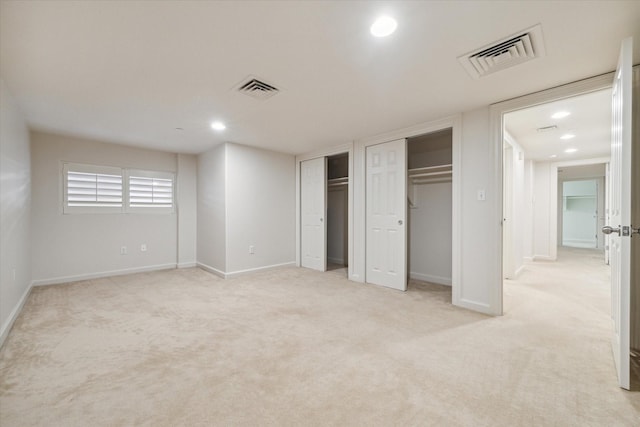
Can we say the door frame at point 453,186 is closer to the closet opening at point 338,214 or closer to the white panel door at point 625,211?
the closet opening at point 338,214

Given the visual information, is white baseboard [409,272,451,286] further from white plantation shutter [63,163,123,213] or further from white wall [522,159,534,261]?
white plantation shutter [63,163,123,213]

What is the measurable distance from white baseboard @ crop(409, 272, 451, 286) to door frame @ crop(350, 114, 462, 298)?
0.94 meters

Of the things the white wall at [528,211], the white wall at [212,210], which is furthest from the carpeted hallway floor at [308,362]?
the white wall at [528,211]

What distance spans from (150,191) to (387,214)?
13.6ft

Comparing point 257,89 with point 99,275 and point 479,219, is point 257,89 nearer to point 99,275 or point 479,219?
point 479,219

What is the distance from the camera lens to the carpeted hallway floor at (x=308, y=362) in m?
1.45

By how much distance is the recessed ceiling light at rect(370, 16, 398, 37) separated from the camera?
1619mm

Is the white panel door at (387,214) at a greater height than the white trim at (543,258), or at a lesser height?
greater

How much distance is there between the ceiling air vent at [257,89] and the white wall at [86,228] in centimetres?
332

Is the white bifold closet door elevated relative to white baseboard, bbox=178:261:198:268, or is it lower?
elevated

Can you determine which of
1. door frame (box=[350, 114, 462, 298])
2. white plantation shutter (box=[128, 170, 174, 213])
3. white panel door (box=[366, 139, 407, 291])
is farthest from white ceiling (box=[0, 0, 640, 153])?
white plantation shutter (box=[128, 170, 174, 213])

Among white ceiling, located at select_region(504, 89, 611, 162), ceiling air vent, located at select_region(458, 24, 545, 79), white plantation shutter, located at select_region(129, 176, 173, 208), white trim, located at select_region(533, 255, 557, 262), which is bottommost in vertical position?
white trim, located at select_region(533, 255, 557, 262)

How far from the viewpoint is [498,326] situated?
257cm

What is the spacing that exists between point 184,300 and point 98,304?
92 centimetres
